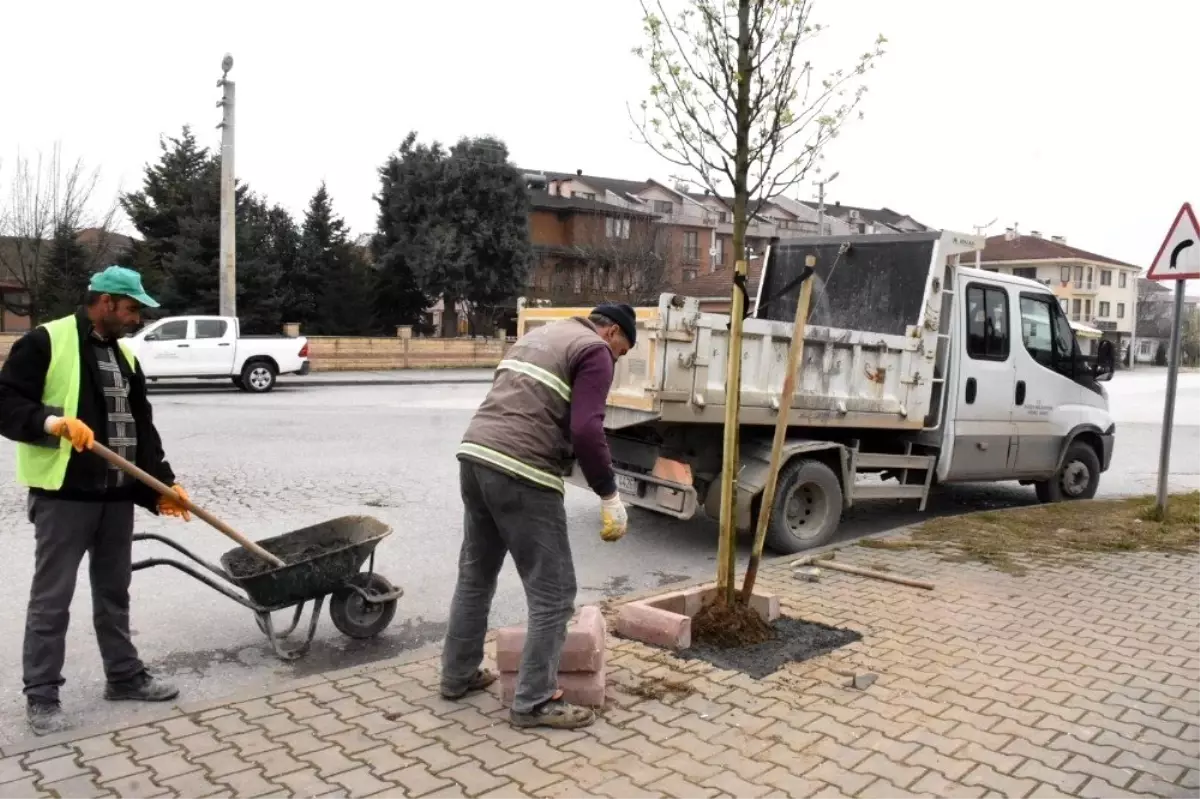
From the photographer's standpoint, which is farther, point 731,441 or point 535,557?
point 731,441

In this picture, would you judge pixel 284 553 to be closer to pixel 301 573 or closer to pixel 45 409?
pixel 301 573

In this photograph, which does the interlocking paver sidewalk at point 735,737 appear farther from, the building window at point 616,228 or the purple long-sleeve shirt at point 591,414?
the building window at point 616,228

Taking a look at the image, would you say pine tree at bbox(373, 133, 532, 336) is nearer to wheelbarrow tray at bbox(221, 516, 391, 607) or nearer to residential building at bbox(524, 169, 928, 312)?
residential building at bbox(524, 169, 928, 312)

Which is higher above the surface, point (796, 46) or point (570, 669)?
point (796, 46)

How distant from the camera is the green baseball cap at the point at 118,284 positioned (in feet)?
13.4

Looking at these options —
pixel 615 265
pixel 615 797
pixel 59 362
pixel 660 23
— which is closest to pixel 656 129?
pixel 660 23

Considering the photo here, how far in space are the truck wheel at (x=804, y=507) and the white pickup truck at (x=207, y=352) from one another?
56.3 ft

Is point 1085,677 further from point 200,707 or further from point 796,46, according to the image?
point 200,707

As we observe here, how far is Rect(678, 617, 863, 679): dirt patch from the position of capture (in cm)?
478

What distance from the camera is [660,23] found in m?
5.11

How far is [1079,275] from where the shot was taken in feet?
255

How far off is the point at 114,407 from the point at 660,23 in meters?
3.28

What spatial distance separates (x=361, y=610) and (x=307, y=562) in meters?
0.62

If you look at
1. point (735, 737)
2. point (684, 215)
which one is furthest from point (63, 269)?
point (684, 215)
